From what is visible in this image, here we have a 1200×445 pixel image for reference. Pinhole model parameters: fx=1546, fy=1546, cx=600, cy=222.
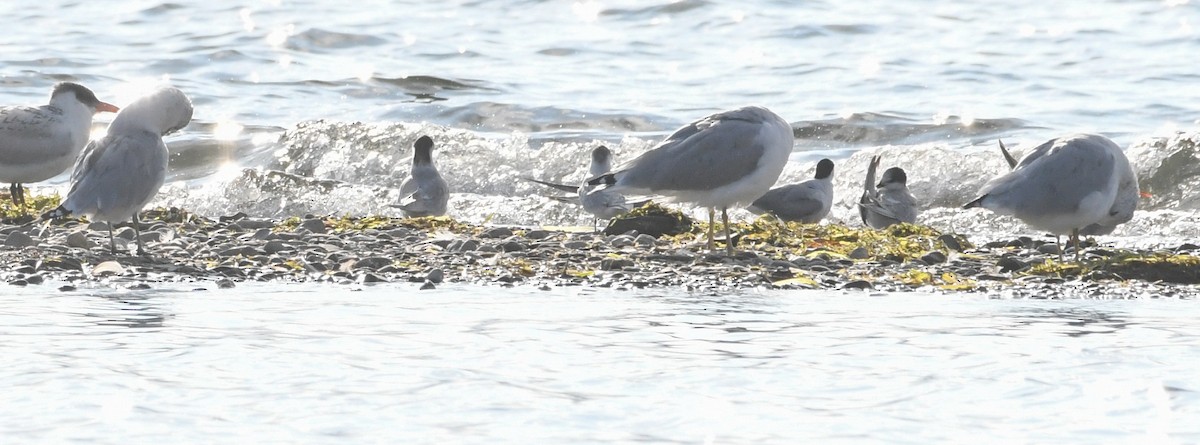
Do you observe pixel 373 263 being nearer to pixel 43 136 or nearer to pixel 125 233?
pixel 125 233

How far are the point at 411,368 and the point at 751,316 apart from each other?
1.86 m

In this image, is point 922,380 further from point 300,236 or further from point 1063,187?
point 300,236

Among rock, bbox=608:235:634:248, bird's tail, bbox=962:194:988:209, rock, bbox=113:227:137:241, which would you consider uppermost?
bird's tail, bbox=962:194:988:209

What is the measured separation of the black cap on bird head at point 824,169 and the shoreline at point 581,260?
2.03m

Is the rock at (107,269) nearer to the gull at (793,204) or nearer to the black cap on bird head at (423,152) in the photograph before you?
the black cap on bird head at (423,152)

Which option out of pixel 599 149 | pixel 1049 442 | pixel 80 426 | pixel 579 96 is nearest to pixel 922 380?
pixel 1049 442

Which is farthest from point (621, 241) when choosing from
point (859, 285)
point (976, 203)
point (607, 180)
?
point (976, 203)

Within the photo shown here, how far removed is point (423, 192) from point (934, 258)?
443cm

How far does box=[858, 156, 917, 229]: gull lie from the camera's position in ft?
37.7

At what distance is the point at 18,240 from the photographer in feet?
27.6

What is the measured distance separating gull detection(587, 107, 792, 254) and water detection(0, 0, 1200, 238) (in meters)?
2.95

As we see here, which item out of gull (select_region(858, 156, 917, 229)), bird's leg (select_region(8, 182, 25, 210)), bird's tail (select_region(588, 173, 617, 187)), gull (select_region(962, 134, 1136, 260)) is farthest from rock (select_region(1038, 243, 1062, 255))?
bird's leg (select_region(8, 182, 25, 210))

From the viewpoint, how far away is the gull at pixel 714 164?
9.12 meters

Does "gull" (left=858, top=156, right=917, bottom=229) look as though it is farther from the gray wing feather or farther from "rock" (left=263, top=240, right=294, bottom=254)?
"rock" (left=263, top=240, right=294, bottom=254)
